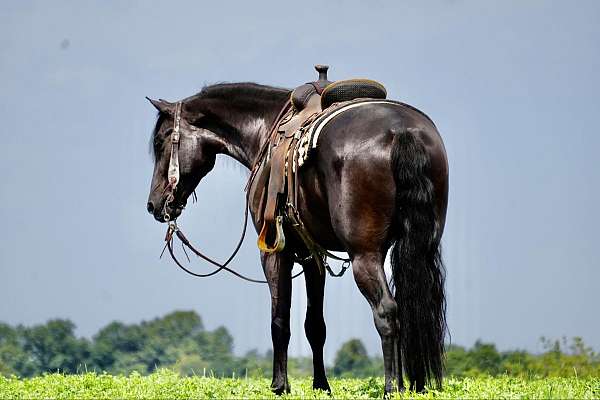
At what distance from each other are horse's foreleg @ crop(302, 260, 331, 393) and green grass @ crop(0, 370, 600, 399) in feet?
0.55

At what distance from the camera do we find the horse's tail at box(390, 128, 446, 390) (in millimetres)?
6605

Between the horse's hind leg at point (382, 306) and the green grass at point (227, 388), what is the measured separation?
213 millimetres

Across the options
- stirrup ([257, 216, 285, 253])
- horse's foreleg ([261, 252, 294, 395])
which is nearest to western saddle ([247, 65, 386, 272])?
stirrup ([257, 216, 285, 253])

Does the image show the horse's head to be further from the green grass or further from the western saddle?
the green grass

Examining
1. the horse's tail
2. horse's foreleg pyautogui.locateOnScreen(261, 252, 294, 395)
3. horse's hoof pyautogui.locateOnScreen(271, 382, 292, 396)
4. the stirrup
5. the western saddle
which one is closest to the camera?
the horse's tail

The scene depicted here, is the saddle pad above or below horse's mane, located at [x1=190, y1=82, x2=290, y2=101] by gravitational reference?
below

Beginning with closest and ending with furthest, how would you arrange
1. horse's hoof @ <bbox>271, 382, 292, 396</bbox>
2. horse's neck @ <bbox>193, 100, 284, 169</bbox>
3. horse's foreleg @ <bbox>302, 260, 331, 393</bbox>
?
1. horse's hoof @ <bbox>271, 382, 292, 396</bbox>
2. horse's foreleg @ <bbox>302, 260, 331, 393</bbox>
3. horse's neck @ <bbox>193, 100, 284, 169</bbox>

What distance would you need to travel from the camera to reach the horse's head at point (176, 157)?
30.3 ft

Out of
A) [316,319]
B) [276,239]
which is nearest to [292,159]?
[276,239]

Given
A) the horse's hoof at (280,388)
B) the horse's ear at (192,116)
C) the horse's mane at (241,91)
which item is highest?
the horse's mane at (241,91)

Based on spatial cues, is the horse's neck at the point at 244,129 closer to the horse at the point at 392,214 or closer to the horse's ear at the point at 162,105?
the horse's ear at the point at 162,105

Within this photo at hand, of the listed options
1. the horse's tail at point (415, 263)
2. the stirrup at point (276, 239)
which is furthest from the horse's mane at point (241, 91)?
the horse's tail at point (415, 263)

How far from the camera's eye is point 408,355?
262 inches

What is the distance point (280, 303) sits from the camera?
319 inches
